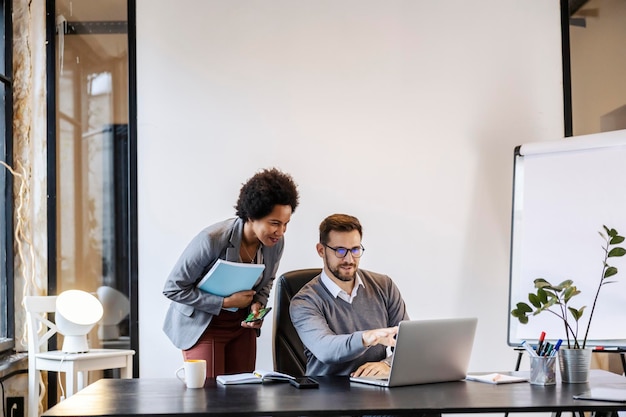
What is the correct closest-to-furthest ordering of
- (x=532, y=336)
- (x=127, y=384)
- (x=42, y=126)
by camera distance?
1. (x=127, y=384)
2. (x=532, y=336)
3. (x=42, y=126)

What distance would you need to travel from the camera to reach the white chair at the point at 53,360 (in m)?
3.47

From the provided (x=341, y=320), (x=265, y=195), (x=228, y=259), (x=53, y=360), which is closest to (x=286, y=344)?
(x=341, y=320)

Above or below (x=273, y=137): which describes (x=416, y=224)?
below

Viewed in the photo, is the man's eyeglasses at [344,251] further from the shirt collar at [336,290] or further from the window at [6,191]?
the window at [6,191]

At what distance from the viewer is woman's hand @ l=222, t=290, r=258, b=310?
307 centimetres

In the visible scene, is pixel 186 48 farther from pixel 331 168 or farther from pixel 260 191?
pixel 260 191

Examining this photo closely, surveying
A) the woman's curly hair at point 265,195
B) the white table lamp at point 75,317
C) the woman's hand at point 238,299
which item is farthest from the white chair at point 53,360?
the woman's curly hair at point 265,195

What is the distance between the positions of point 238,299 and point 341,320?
0.49 m

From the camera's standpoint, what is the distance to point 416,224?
411 centimetres

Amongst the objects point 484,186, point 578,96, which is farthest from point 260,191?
point 578,96

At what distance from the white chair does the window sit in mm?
206

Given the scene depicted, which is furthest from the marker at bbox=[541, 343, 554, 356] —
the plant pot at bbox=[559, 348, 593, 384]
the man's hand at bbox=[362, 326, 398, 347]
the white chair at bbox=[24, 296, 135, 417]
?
the white chair at bbox=[24, 296, 135, 417]

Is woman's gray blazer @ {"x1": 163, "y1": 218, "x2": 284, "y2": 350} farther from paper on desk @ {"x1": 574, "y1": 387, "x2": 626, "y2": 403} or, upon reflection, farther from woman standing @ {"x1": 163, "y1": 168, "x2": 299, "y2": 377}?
paper on desk @ {"x1": 574, "y1": 387, "x2": 626, "y2": 403}

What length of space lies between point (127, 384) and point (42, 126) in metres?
2.13
